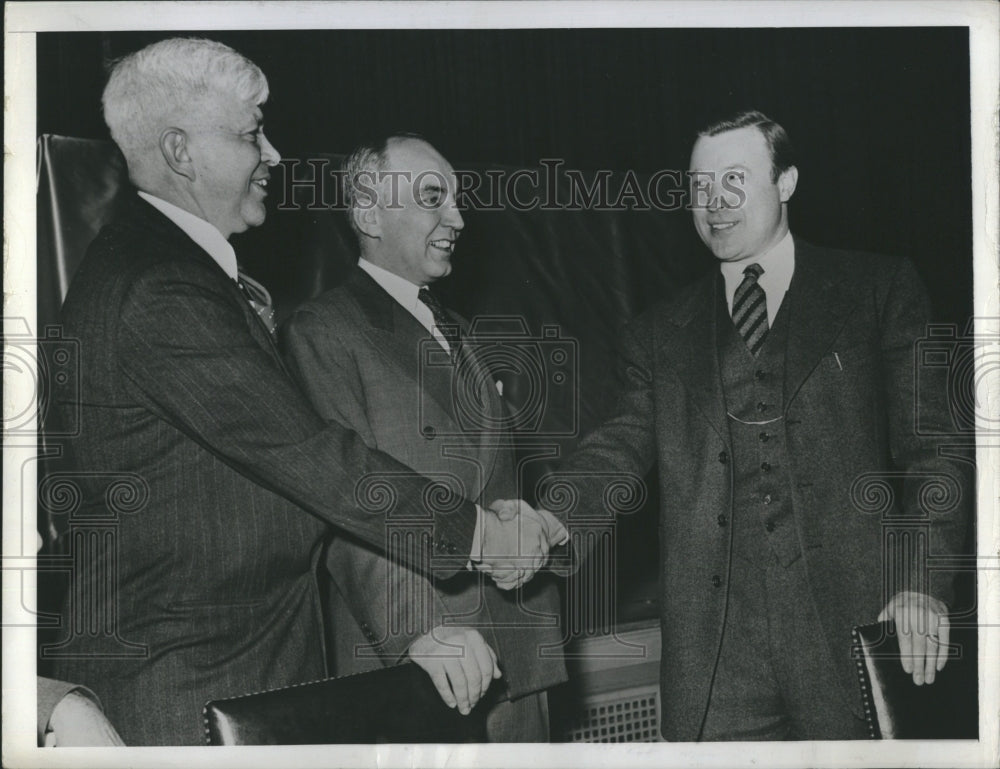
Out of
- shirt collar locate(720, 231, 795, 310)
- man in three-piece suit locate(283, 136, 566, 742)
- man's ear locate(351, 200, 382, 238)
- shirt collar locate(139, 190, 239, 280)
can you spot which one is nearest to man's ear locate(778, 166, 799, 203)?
shirt collar locate(720, 231, 795, 310)

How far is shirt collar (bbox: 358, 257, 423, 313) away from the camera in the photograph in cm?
365

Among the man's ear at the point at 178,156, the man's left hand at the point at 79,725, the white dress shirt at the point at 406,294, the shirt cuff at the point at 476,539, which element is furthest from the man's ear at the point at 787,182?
the man's left hand at the point at 79,725

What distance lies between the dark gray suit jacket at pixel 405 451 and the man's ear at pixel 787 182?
1.07 meters

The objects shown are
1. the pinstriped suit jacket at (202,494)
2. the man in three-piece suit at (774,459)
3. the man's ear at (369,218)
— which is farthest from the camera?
the man's ear at (369,218)

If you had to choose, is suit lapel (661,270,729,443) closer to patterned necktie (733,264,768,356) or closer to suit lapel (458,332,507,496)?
patterned necktie (733,264,768,356)

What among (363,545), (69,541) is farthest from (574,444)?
(69,541)

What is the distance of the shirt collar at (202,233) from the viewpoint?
140 inches

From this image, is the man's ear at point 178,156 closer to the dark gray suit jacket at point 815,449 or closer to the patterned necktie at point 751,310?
the dark gray suit jacket at point 815,449

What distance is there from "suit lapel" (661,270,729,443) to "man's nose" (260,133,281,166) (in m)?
1.29

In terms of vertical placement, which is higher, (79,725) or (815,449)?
(815,449)

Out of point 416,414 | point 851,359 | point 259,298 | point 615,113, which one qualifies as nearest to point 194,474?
point 259,298

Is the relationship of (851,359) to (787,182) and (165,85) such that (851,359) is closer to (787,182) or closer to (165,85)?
(787,182)

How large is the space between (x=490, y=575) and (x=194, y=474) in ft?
2.98

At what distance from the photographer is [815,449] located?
358cm
